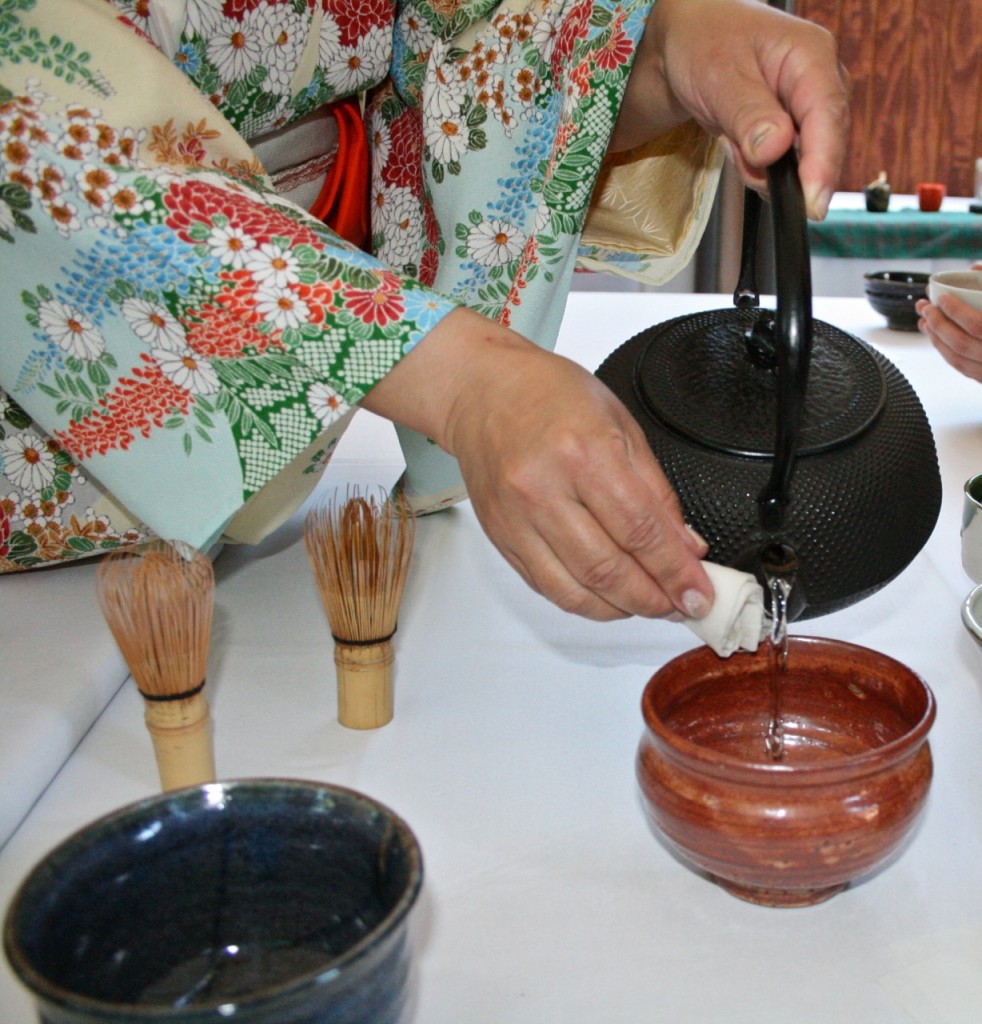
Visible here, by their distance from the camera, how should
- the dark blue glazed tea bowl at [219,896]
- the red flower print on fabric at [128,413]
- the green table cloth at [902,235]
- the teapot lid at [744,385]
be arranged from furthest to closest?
the green table cloth at [902,235] < the red flower print on fabric at [128,413] < the teapot lid at [744,385] < the dark blue glazed tea bowl at [219,896]

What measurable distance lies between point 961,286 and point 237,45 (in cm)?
70

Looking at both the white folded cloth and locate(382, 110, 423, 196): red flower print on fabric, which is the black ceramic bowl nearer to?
locate(382, 110, 423, 196): red flower print on fabric

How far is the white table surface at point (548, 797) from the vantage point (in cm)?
48

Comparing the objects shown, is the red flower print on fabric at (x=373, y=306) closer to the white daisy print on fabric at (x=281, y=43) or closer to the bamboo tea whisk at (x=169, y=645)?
the bamboo tea whisk at (x=169, y=645)

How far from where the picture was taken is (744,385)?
0.61 m

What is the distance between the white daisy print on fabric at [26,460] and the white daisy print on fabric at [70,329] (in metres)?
0.16

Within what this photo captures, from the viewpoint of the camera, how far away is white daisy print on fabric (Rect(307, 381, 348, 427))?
0.65 meters

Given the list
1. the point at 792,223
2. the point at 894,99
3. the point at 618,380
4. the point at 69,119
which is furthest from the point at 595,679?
the point at 894,99

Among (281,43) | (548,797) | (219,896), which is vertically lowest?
(548,797)

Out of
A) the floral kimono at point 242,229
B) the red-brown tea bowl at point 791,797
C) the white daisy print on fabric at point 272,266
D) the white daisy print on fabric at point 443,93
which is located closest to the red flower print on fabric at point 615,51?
the floral kimono at point 242,229

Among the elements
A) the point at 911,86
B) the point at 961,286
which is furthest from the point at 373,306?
the point at 911,86

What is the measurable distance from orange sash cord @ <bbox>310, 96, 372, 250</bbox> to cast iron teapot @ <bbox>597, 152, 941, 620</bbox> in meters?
0.41

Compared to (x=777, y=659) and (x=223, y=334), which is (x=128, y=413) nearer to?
(x=223, y=334)

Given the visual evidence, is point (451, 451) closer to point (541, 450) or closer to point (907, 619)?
point (541, 450)
